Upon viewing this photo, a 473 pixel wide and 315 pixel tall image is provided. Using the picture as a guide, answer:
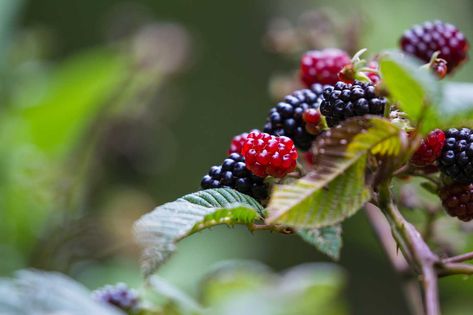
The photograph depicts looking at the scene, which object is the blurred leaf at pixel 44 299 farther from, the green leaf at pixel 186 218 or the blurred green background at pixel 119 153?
the blurred green background at pixel 119 153

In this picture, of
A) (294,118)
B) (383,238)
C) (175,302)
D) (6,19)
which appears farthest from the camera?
(6,19)

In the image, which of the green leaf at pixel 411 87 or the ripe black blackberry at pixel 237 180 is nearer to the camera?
the green leaf at pixel 411 87

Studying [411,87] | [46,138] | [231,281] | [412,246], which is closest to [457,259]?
[412,246]

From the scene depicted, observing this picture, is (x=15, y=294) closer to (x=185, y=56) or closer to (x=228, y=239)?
(x=228, y=239)

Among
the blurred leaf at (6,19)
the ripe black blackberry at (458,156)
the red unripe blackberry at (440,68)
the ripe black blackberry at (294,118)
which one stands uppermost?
the blurred leaf at (6,19)

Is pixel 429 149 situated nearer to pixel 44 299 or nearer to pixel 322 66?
pixel 322 66

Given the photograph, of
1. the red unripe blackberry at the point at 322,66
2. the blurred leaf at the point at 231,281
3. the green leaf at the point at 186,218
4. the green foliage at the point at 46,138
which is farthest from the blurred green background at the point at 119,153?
the green leaf at the point at 186,218
